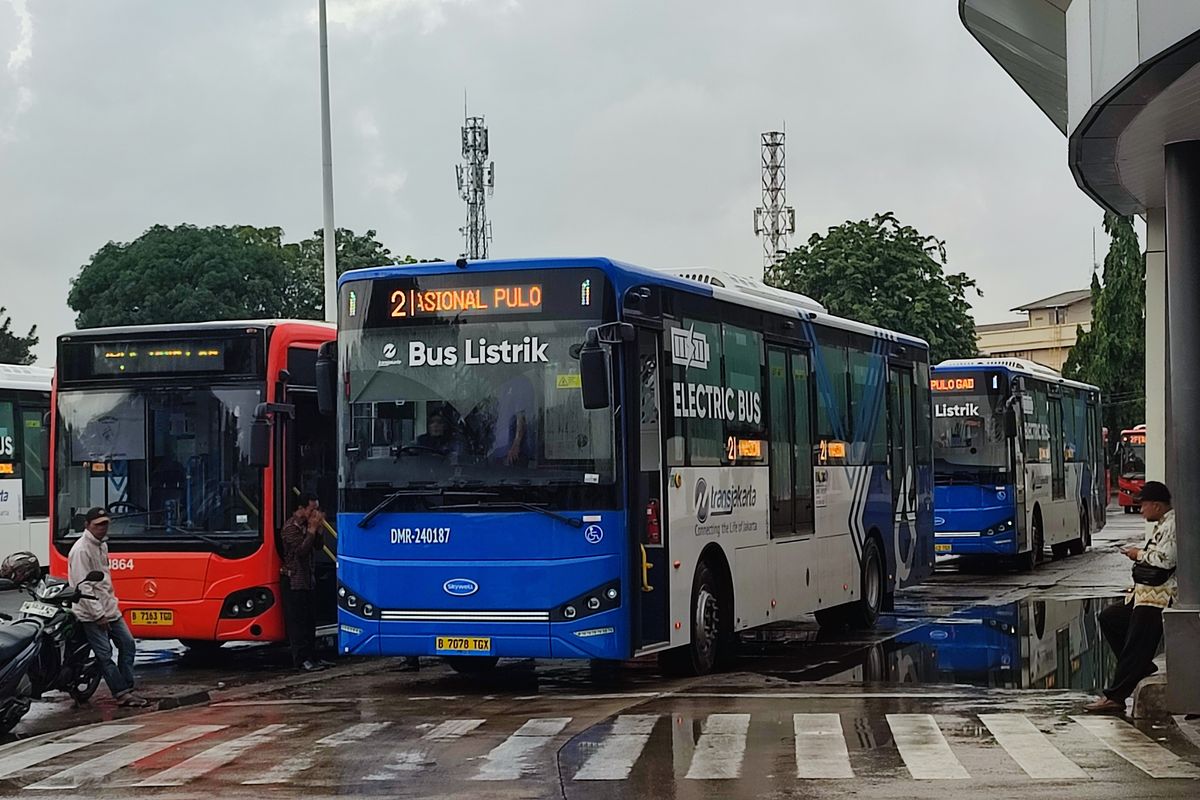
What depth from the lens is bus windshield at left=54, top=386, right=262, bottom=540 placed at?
1662 cm

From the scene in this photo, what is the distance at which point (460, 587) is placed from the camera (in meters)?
14.3

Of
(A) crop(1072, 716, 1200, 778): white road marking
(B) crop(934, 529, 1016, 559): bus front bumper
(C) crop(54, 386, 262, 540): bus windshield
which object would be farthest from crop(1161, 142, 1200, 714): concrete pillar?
(B) crop(934, 529, 1016, 559): bus front bumper

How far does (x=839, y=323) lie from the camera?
19.8 m

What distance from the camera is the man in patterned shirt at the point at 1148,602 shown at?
41.8ft

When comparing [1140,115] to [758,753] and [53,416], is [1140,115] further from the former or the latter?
[53,416]

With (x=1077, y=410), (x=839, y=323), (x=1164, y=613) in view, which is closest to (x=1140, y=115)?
(x=1164, y=613)

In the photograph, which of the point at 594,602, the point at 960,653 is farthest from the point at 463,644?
the point at 960,653

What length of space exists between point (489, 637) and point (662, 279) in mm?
3337

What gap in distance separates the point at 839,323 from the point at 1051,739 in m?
8.43

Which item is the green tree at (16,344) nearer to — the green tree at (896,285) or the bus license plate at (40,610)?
the green tree at (896,285)

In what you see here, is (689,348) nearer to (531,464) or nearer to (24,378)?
(531,464)

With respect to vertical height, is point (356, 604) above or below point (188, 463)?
below

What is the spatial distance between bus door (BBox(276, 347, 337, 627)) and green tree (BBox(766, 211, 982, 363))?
1428 inches

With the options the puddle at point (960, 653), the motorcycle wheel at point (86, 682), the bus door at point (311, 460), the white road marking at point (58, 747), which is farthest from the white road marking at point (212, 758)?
the puddle at point (960, 653)
